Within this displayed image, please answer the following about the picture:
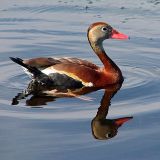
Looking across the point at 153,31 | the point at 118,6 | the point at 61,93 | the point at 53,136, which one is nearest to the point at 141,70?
the point at 61,93

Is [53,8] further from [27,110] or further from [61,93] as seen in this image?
[27,110]

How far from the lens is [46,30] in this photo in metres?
13.5

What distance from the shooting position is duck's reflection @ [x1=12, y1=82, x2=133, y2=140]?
7785 millimetres

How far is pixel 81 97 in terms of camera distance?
928cm

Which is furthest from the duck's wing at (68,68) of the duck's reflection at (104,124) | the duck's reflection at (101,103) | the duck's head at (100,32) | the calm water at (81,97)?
the duck's reflection at (104,124)

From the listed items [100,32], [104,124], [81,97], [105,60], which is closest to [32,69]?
[81,97]

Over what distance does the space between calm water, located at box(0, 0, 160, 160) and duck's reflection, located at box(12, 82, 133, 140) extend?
9 centimetres

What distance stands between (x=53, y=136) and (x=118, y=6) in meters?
8.24

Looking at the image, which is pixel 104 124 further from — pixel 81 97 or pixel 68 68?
pixel 68 68

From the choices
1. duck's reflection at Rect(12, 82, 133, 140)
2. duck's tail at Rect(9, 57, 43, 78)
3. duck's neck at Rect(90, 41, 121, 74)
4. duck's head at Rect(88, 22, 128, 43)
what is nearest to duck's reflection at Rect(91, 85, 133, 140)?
duck's reflection at Rect(12, 82, 133, 140)

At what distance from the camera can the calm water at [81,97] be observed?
7113mm

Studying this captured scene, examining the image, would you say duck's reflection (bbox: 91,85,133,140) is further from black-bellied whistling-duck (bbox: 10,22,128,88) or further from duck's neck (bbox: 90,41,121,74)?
duck's neck (bbox: 90,41,121,74)

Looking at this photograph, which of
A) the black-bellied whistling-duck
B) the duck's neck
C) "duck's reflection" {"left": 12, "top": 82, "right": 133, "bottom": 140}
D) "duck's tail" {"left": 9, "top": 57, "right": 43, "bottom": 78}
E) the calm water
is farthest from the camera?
the duck's neck

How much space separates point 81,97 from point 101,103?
0.41 m
